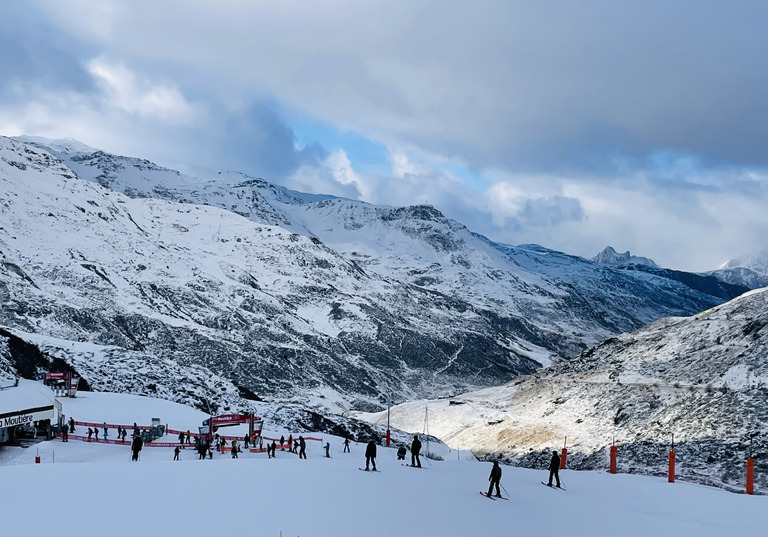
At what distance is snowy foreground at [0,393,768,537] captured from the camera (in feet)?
57.5

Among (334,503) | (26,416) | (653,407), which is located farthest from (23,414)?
(653,407)

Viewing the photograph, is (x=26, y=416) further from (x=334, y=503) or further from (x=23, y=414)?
(x=334, y=503)

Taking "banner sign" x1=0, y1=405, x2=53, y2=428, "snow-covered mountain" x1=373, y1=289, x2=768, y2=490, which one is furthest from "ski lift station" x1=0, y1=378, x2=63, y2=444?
"snow-covered mountain" x1=373, y1=289, x2=768, y2=490

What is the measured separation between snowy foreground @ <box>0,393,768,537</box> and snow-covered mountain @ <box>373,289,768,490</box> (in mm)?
27734

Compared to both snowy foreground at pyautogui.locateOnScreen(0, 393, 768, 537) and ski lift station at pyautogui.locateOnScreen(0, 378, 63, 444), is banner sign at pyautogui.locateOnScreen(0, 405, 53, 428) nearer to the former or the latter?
ski lift station at pyautogui.locateOnScreen(0, 378, 63, 444)

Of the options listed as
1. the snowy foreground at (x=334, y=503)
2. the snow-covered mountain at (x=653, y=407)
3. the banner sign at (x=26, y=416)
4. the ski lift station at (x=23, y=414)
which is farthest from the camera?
the snow-covered mountain at (x=653, y=407)

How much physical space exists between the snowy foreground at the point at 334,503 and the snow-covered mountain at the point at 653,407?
1092 inches

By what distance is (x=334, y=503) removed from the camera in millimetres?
21141

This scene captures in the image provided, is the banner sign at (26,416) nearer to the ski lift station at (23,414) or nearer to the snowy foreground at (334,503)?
the ski lift station at (23,414)

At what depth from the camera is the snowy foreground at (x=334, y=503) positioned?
17.5m

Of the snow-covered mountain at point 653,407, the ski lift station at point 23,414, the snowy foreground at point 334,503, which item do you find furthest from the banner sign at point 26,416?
the snow-covered mountain at point 653,407

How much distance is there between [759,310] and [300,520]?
84061 millimetres

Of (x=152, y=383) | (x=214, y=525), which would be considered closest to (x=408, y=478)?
(x=214, y=525)

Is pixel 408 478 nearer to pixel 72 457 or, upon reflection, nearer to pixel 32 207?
pixel 72 457
